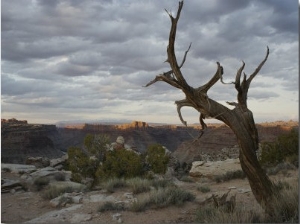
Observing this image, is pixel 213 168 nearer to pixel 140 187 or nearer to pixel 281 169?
pixel 281 169

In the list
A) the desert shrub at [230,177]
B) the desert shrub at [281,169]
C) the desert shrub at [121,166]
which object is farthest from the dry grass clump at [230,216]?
the desert shrub at [121,166]

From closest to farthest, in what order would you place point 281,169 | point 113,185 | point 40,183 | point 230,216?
point 230,216, point 113,185, point 281,169, point 40,183

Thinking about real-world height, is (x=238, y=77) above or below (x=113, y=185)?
above

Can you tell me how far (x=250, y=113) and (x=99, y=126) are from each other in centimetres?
7869

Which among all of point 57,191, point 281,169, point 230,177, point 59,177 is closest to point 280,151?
point 281,169

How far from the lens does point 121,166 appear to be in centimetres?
1666

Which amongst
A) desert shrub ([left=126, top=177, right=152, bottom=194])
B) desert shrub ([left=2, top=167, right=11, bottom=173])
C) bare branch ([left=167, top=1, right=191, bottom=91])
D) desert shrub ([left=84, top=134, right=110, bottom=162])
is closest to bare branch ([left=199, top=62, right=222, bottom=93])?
bare branch ([left=167, top=1, right=191, bottom=91])

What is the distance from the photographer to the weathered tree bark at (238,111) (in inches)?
277

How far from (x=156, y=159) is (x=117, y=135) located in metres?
60.1

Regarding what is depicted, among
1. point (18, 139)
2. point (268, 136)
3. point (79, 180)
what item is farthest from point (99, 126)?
point (79, 180)

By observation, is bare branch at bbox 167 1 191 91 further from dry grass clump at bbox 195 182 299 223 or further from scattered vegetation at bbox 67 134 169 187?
scattered vegetation at bbox 67 134 169 187

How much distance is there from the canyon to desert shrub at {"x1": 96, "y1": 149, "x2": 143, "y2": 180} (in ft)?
74.2

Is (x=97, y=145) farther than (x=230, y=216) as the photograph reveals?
Yes

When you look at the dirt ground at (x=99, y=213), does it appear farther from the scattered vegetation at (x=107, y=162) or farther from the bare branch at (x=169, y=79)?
the bare branch at (x=169, y=79)
